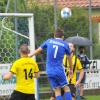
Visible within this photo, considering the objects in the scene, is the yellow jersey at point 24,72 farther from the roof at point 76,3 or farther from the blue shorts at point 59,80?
the roof at point 76,3

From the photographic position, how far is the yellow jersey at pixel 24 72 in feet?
43.9

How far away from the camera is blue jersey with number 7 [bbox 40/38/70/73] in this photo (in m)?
14.2

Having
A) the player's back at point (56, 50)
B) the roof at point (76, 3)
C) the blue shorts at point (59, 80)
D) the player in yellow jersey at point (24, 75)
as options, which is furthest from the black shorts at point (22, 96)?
the roof at point (76, 3)

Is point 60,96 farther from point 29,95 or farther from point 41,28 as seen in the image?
point 41,28

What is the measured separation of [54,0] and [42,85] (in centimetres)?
364

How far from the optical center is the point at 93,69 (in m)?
22.2

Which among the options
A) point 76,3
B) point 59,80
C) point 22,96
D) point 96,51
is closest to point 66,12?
point 76,3

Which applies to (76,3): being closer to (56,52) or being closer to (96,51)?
(96,51)

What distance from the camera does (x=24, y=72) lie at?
1344cm

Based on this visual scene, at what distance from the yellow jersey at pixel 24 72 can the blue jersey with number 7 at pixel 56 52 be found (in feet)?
2.48

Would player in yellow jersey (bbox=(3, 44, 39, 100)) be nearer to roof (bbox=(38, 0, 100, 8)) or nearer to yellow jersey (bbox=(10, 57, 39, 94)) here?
yellow jersey (bbox=(10, 57, 39, 94))

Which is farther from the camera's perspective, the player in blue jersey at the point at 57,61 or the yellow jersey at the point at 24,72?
the player in blue jersey at the point at 57,61

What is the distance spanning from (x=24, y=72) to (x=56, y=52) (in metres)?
1.12

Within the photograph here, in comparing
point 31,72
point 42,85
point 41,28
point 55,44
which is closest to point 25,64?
point 31,72
